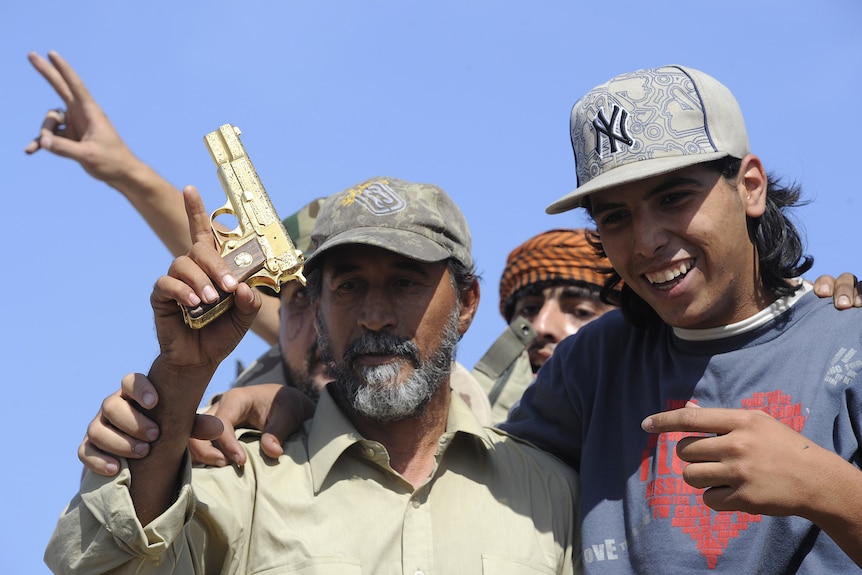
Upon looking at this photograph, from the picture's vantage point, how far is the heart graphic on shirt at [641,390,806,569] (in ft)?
12.2

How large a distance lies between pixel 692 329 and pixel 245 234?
1.52 m

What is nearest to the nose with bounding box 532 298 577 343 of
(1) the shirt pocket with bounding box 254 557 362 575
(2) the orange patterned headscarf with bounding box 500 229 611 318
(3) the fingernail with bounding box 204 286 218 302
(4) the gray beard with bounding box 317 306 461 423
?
(2) the orange patterned headscarf with bounding box 500 229 611 318

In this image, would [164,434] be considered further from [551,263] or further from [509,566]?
[551,263]

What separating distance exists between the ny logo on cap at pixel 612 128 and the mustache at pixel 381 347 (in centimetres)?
98

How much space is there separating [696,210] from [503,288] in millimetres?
3195

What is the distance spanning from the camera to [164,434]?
3.44 m

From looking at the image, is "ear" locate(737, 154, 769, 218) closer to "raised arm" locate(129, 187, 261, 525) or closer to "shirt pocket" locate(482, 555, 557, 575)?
"shirt pocket" locate(482, 555, 557, 575)

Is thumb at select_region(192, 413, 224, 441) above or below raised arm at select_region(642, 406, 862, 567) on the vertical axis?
above

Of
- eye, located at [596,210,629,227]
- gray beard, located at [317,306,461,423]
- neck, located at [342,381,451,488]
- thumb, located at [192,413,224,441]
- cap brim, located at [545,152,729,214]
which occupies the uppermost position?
cap brim, located at [545,152,729,214]

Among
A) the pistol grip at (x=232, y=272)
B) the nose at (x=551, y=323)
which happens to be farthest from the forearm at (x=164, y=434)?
the nose at (x=551, y=323)

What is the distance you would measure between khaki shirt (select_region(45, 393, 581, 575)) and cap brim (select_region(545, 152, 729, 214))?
1.02m

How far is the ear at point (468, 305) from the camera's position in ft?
15.6

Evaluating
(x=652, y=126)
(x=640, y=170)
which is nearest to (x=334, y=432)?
(x=640, y=170)

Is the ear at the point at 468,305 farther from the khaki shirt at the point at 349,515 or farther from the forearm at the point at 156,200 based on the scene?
the forearm at the point at 156,200
